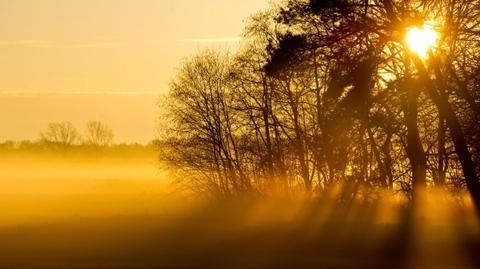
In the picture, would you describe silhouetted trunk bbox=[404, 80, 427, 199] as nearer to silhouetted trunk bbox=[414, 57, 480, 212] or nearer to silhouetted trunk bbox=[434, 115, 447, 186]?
silhouetted trunk bbox=[434, 115, 447, 186]

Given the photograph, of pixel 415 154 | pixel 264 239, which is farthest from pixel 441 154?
pixel 264 239

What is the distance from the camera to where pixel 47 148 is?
16750cm

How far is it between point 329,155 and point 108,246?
358 inches

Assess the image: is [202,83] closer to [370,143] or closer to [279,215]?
[279,215]

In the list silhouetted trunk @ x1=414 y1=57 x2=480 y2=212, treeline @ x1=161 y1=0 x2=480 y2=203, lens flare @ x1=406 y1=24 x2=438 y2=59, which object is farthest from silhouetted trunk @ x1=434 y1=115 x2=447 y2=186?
silhouetted trunk @ x1=414 y1=57 x2=480 y2=212

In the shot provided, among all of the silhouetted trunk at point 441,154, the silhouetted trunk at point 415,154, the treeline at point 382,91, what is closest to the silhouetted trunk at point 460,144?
the treeline at point 382,91

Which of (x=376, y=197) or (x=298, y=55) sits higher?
(x=298, y=55)

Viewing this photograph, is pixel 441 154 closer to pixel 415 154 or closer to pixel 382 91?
pixel 415 154

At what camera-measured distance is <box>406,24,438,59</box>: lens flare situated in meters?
31.6

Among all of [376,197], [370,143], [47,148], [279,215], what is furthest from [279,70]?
[47,148]

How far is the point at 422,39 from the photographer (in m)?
32.5

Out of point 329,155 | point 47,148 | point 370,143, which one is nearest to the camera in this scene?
point 329,155

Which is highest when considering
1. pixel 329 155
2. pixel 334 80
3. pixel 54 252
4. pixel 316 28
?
pixel 316 28

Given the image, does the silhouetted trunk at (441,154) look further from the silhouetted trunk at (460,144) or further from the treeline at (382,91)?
the silhouetted trunk at (460,144)
